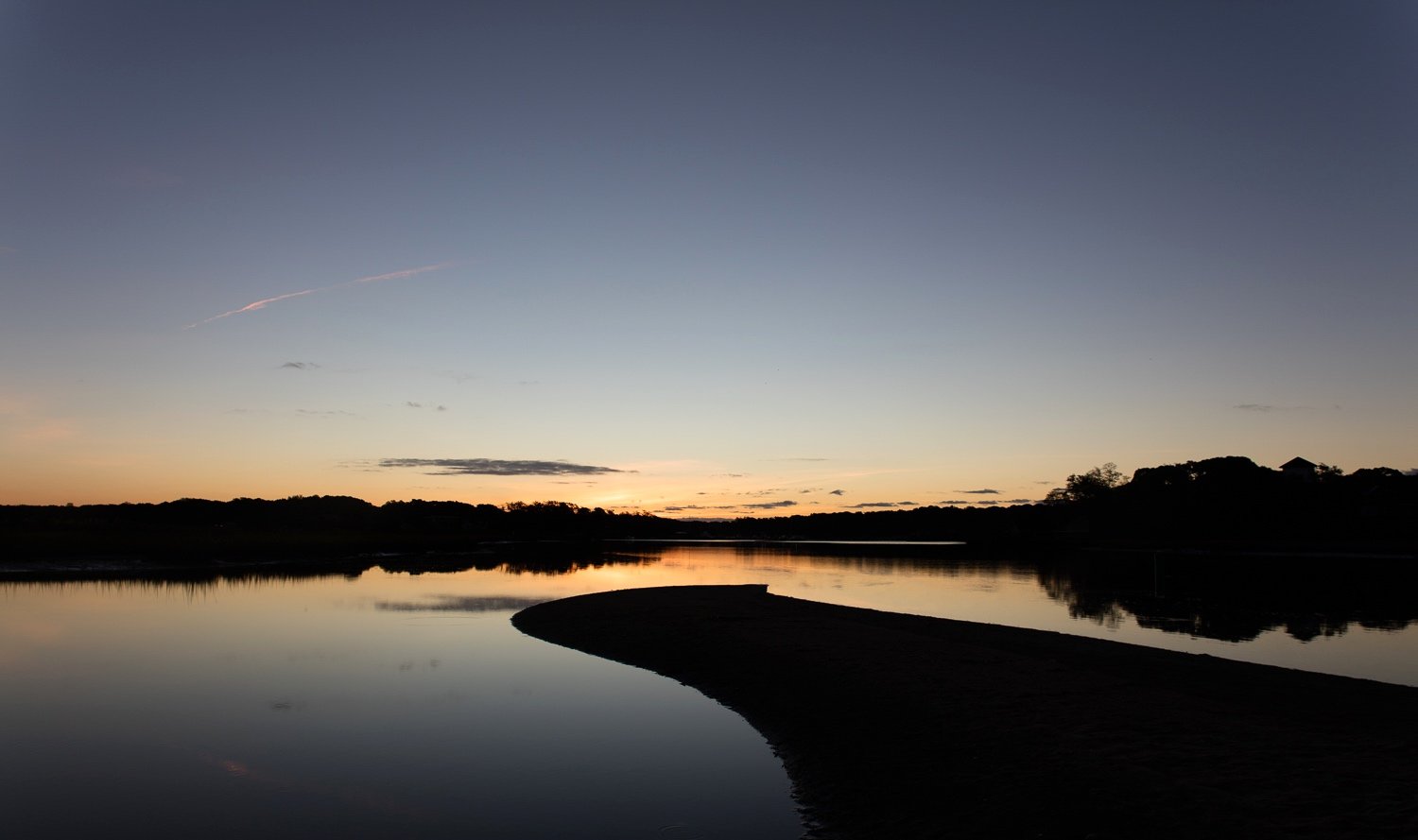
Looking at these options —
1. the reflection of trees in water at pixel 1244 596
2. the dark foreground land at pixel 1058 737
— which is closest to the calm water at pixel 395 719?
the reflection of trees in water at pixel 1244 596

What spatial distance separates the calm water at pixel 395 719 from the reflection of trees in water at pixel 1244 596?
0.39m

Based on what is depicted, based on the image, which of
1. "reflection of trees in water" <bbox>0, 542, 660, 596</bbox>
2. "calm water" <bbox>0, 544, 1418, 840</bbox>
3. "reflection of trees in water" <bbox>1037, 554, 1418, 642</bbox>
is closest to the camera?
"calm water" <bbox>0, 544, 1418, 840</bbox>

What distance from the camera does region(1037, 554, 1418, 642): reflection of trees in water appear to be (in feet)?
123

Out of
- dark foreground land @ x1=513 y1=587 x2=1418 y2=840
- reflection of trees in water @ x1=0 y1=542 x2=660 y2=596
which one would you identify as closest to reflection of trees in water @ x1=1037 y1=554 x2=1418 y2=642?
dark foreground land @ x1=513 y1=587 x2=1418 y2=840

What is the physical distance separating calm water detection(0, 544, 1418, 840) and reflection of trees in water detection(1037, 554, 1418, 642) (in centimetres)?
39

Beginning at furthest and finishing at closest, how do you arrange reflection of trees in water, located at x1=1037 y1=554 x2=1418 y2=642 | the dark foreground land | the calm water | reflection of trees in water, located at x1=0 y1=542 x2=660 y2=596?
reflection of trees in water, located at x1=0 y1=542 x2=660 y2=596 < reflection of trees in water, located at x1=1037 y1=554 x2=1418 y2=642 < the calm water < the dark foreground land

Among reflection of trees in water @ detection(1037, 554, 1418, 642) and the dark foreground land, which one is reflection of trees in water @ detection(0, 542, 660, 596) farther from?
the dark foreground land

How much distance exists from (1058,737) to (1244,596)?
150 feet

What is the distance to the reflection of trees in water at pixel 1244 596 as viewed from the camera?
37.5 metres

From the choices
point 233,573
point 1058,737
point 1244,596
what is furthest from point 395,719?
point 233,573

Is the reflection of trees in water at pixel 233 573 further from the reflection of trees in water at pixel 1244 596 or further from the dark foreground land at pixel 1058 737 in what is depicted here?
the dark foreground land at pixel 1058 737

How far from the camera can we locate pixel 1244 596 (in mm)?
51656

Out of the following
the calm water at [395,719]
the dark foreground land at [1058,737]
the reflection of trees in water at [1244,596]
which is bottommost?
the reflection of trees in water at [1244,596]

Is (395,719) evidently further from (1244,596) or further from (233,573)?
(233,573)
